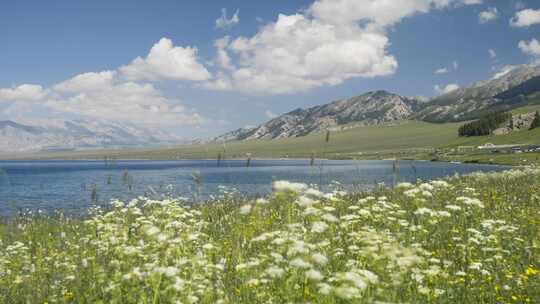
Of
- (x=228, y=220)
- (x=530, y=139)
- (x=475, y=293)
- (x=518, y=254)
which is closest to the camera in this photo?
(x=475, y=293)

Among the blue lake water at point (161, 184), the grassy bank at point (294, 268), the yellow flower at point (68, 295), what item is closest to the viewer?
the grassy bank at point (294, 268)

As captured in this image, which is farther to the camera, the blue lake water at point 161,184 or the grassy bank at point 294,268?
the blue lake water at point 161,184

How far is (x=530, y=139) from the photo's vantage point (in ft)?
482

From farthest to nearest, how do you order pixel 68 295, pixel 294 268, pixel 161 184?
pixel 161 184
pixel 68 295
pixel 294 268

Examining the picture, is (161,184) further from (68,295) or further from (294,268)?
(294,268)

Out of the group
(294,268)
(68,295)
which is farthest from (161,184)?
(294,268)

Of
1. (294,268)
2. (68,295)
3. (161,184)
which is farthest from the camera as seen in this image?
(161,184)

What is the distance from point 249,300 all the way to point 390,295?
A: 2169 millimetres

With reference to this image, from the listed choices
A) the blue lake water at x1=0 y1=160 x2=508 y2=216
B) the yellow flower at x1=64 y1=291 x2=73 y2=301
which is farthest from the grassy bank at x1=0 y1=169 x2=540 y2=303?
the blue lake water at x1=0 y1=160 x2=508 y2=216

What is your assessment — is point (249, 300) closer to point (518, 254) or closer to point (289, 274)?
point (289, 274)

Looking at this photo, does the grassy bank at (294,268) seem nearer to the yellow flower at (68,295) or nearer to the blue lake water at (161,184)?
the yellow flower at (68,295)

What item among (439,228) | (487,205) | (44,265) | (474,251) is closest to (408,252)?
(474,251)

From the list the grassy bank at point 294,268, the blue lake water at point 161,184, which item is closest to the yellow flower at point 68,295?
the grassy bank at point 294,268

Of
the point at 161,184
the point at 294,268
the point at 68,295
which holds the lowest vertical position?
the point at 68,295
